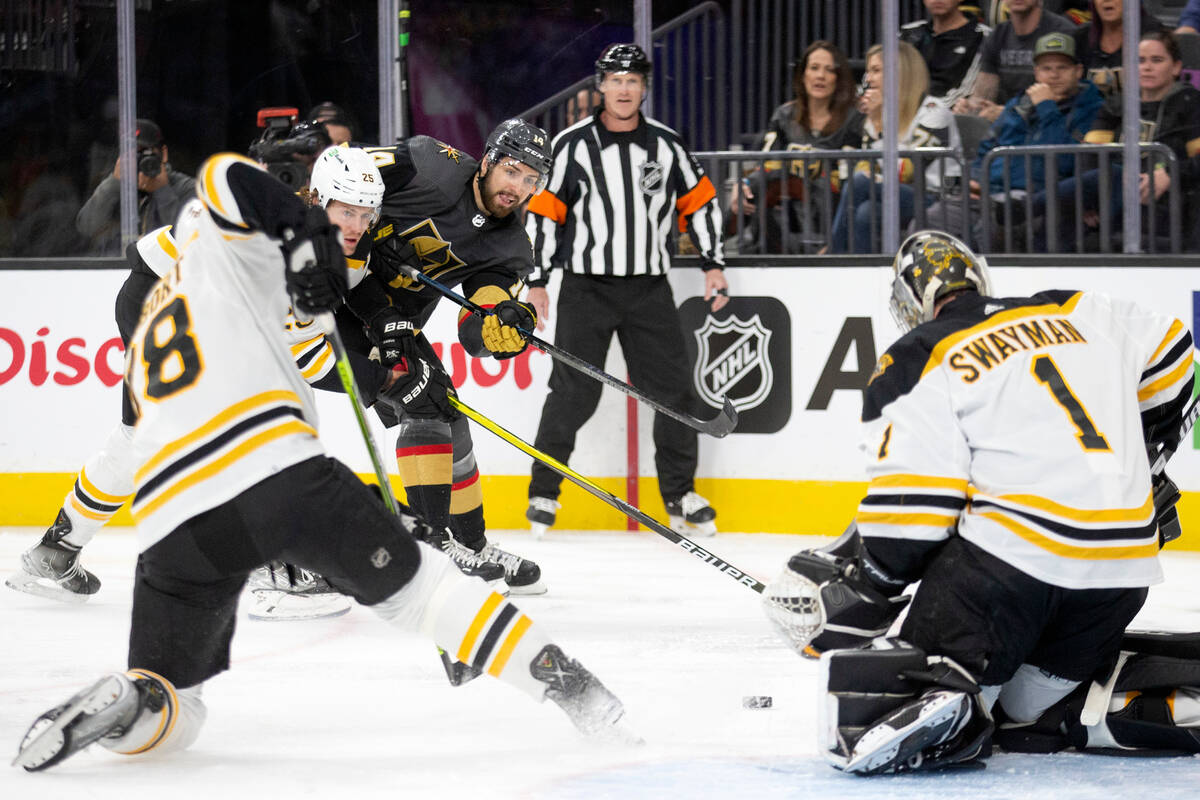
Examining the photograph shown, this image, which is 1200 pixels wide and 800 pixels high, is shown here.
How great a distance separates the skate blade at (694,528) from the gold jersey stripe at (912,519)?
2.49m

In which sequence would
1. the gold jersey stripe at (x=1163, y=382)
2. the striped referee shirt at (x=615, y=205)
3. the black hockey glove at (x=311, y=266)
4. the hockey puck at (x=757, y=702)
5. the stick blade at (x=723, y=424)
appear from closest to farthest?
the black hockey glove at (x=311, y=266) < the gold jersey stripe at (x=1163, y=382) < the hockey puck at (x=757, y=702) < the stick blade at (x=723, y=424) < the striped referee shirt at (x=615, y=205)

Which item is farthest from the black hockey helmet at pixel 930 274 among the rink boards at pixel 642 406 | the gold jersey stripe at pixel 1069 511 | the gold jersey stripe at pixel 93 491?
the rink boards at pixel 642 406

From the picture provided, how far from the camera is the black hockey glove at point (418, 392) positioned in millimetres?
3428

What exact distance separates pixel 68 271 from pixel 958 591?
3579 millimetres

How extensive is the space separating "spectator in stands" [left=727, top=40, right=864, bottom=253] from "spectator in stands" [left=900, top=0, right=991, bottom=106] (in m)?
0.23

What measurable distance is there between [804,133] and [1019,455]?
2.86 m

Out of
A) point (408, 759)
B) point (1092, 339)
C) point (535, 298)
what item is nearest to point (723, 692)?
point (408, 759)

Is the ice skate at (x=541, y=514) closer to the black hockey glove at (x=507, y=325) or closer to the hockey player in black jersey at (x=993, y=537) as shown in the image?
the black hockey glove at (x=507, y=325)

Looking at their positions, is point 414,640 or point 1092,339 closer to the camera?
point 1092,339

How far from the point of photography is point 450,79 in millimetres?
5102

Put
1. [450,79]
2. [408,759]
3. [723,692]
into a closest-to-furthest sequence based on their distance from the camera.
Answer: [408,759] → [723,692] → [450,79]

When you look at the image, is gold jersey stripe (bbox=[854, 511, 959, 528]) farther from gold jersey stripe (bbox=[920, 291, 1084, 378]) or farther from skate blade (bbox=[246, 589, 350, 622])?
skate blade (bbox=[246, 589, 350, 622])

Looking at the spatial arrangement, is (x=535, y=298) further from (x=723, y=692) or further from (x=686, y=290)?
(x=723, y=692)

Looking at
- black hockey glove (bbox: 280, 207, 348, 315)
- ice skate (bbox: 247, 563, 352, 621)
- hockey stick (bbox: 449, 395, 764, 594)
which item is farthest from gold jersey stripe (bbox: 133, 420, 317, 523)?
ice skate (bbox: 247, 563, 352, 621)
